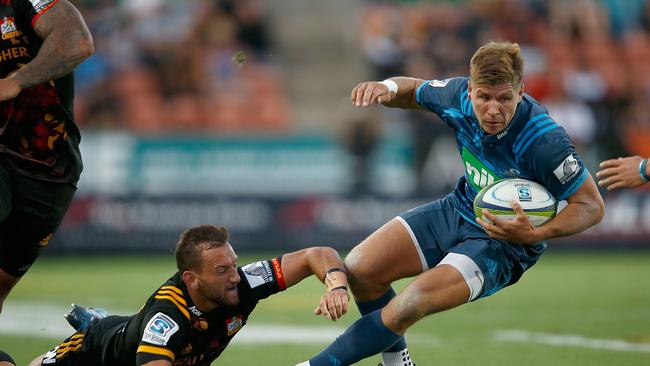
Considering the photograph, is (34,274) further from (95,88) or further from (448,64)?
(448,64)

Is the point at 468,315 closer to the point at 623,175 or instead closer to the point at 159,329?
the point at 623,175

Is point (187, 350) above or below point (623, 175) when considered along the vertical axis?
below

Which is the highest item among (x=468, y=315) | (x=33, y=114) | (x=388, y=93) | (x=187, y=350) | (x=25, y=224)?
(x=33, y=114)

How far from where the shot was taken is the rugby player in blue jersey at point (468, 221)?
5289mm

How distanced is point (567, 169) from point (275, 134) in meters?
10.4

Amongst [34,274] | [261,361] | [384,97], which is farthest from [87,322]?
[34,274]

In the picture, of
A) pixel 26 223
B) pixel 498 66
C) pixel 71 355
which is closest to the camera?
pixel 498 66

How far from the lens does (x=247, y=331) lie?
8594 mm

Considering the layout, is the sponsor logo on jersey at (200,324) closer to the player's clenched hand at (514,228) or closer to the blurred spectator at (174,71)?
the player's clenched hand at (514,228)

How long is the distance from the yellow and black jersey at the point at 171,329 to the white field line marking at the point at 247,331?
252cm

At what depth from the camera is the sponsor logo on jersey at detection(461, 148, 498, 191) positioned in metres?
5.70

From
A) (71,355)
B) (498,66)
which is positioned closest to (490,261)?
(498,66)

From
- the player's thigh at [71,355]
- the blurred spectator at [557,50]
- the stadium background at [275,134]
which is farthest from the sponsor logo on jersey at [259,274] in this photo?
the blurred spectator at [557,50]

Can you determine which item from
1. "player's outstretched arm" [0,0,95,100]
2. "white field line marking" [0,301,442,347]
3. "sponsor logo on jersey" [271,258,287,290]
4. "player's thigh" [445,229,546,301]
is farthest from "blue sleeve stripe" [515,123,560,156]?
"white field line marking" [0,301,442,347]
